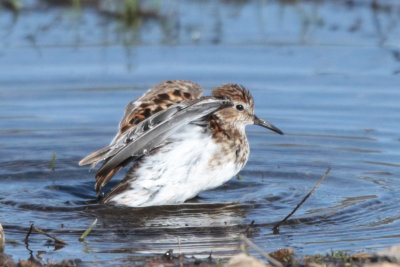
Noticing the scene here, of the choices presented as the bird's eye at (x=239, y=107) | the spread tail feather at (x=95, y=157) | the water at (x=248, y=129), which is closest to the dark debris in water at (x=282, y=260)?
the water at (x=248, y=129)

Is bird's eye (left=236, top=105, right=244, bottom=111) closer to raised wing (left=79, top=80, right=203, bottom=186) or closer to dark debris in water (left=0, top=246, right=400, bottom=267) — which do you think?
raised wing (left=79, top=80, right=203, bottom=186)

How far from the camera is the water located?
260 inches

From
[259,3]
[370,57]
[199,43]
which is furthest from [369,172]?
[259,3]

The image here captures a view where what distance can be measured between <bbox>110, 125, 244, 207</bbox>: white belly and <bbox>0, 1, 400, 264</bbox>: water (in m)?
0.13

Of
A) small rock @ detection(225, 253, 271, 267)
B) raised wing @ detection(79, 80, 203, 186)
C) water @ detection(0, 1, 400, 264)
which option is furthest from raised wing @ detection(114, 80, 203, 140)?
small rock @ detection(225, 253, 271, 267)

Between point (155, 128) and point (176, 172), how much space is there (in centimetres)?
58

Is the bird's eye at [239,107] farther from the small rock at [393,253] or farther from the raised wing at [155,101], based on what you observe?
the small rock at [393,253]

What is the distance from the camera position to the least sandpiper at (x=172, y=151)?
666 cm

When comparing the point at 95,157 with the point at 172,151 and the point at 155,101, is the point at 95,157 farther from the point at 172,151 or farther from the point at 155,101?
the point at 155,101

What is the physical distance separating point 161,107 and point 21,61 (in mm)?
4450

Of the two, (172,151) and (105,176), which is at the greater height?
(172,151)

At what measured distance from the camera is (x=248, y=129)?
993 centimetres

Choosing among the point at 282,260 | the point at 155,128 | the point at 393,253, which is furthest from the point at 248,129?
the point at 393,253

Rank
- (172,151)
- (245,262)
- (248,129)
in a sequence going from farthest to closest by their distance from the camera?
(248,129) < (172,151) < (245,262)
